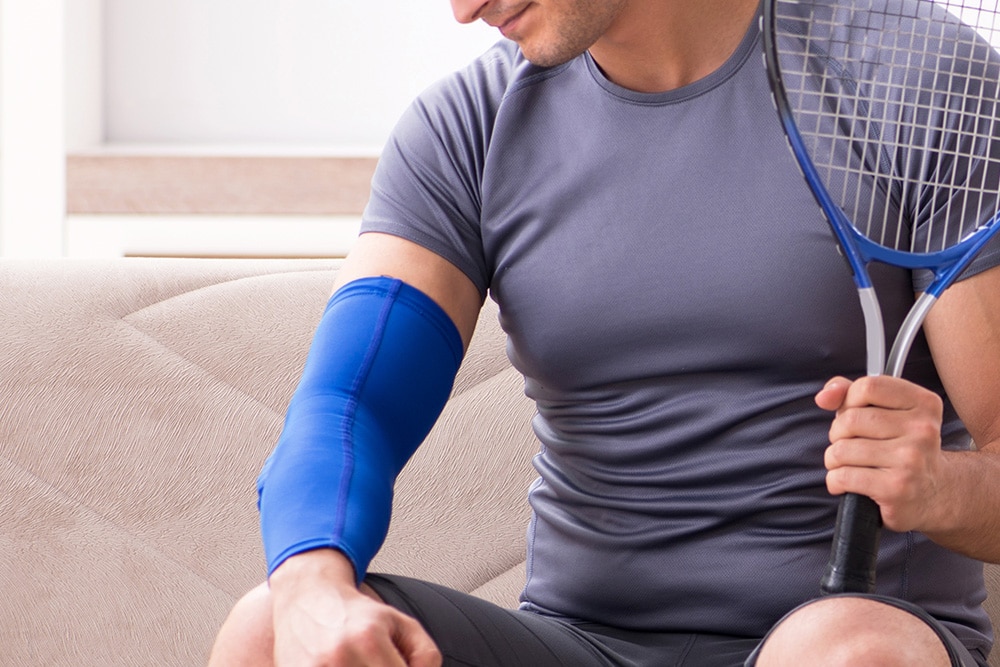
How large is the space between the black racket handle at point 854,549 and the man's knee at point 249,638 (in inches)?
15.8

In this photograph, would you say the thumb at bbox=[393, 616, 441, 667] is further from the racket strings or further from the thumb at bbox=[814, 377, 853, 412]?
the racket strings

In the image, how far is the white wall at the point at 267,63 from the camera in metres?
2.83

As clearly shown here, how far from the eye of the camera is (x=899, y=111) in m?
1.04

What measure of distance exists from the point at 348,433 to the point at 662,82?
1.38ft

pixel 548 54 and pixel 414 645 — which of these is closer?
pixel 414 645

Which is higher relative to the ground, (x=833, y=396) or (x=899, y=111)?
(x=899, y=111)

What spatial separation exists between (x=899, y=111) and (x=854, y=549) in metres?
0.39

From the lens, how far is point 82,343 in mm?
1441

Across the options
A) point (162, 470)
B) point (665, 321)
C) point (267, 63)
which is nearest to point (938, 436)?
point (665, 321)

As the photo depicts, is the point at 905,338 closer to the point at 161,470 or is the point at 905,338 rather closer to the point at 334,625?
the point at 334,625

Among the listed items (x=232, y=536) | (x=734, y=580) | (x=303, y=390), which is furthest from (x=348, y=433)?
(x=232, y=536)

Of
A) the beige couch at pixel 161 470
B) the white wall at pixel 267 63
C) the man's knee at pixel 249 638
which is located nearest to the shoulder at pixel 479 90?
the beige couch at pixel 161 470

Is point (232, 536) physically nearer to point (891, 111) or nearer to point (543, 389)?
point (543, 389)

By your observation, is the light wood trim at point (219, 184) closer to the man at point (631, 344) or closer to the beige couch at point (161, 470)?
the beige couch at point (161, 470)
